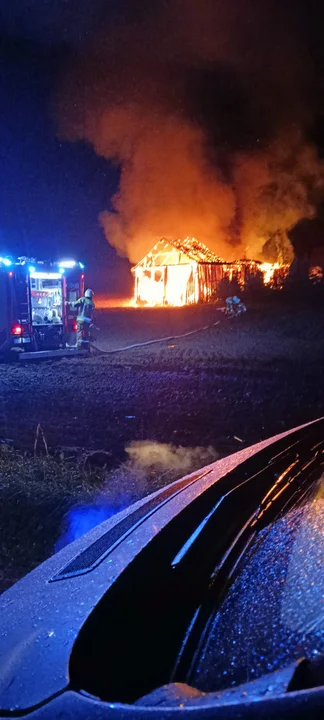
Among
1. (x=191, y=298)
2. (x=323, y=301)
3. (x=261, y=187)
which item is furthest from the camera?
(x=261, y=187)

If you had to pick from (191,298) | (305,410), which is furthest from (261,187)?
(305,410)

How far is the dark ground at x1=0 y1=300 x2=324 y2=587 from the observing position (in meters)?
6.05

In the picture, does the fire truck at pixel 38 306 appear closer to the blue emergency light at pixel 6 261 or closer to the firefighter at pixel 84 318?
the blue emergency light at pixel 6 261

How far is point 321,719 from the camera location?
91 centimetres

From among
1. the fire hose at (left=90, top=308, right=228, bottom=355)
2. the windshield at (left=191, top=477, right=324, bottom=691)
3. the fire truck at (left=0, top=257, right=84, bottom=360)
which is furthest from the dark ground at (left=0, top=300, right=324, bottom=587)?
the windshield at (left=191, top=477, right=324, bottom=691)

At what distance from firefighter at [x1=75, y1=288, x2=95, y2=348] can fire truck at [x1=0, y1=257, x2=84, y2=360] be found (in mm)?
309

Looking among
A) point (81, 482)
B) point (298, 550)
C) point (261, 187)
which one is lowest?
point (81, 482)

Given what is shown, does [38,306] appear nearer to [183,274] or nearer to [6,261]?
[6,261]

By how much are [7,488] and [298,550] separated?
130 inches

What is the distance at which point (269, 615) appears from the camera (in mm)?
1444

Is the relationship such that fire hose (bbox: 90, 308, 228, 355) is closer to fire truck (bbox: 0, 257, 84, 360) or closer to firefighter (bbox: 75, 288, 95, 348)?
firefighter (bbox: 75, 288, 95, 348)

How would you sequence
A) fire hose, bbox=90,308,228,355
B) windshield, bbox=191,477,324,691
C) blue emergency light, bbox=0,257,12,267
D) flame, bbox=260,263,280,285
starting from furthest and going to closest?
flame, bbox=260,263,280,285, fire hose, bbox=90,308,228,355, blue emergency light, bbox=0,257,12,267, windshield, bbox=191,477,324,691

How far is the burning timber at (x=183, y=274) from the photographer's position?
26.7 m

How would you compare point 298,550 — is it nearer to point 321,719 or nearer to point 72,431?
point 321,719
